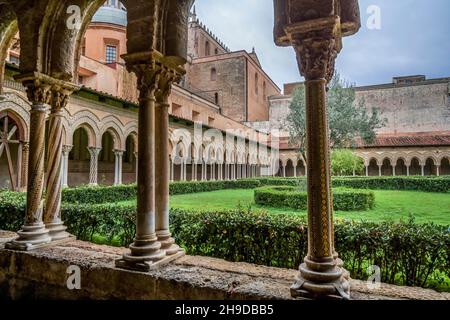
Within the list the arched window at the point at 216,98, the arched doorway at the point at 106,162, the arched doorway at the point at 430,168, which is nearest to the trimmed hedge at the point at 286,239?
the arched doorway at the point at 106,162

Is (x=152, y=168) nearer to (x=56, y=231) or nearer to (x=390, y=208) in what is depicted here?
(x=56, y=231)

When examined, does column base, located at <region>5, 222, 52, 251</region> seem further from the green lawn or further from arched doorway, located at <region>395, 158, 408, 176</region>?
arched doorway, located at <region>395, 158, 408, 176</region>

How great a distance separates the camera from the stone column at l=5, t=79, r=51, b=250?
3.96 meters

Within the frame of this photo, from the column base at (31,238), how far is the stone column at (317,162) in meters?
3.18

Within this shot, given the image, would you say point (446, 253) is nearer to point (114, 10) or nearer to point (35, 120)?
point (35, 120)

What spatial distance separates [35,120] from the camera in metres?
4.17

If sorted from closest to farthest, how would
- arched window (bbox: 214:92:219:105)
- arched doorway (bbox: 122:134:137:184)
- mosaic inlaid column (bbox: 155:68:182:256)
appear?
mosaic inlaid column (bbox: 155:68:182:256)
arched doorway (bbox: 122:134:137:184)
arched window (bbox: 214:92:219:105)

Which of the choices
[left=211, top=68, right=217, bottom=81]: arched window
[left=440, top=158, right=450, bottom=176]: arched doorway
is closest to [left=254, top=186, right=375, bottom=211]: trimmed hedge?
[left=440, top=158, right=450, bottom=176]: arched doorway

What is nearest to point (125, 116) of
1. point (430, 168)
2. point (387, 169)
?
point (387, 169)

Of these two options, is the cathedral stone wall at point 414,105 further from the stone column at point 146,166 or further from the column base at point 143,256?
the column base at point 143,256

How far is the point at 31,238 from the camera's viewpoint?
3809mm

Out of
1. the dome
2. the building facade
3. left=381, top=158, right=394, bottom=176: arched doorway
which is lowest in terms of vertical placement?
left=381, top=158, right=394, bottom=176: arched doorway

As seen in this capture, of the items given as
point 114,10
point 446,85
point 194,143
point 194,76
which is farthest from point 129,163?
point 446,85

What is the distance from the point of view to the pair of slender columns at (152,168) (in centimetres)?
309
